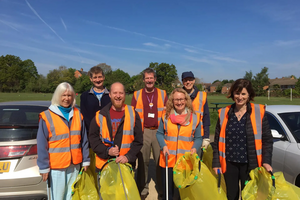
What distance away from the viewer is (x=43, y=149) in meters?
2.28

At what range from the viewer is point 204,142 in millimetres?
3072

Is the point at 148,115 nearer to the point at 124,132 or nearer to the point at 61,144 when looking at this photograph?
the point at 124,132

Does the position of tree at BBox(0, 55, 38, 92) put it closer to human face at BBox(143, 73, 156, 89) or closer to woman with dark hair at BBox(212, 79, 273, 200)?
human face at BBox(143, 73, 156, 89)

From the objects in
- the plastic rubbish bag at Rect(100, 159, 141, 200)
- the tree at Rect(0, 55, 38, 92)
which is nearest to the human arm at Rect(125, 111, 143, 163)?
the plastic rubbish bag at Rect(100, 159, 141, 200)

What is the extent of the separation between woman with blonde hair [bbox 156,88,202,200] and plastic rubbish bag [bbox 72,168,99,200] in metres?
0.98

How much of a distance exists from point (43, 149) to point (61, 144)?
7.5 inches

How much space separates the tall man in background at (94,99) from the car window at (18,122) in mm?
708

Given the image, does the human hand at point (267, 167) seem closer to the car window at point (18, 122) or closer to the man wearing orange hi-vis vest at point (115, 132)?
the man wearing orange hi-vis vest at point (115, 132)

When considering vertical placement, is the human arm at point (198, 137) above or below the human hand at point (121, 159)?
above

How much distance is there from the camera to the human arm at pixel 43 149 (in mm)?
2273

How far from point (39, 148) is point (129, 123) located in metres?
1.06

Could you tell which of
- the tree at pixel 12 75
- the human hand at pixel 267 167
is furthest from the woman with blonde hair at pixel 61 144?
the tree at pixel 12 75

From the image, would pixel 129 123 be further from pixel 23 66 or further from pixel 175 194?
pixel 23 66

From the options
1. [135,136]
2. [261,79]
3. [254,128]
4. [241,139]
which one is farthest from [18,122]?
[261,79]
